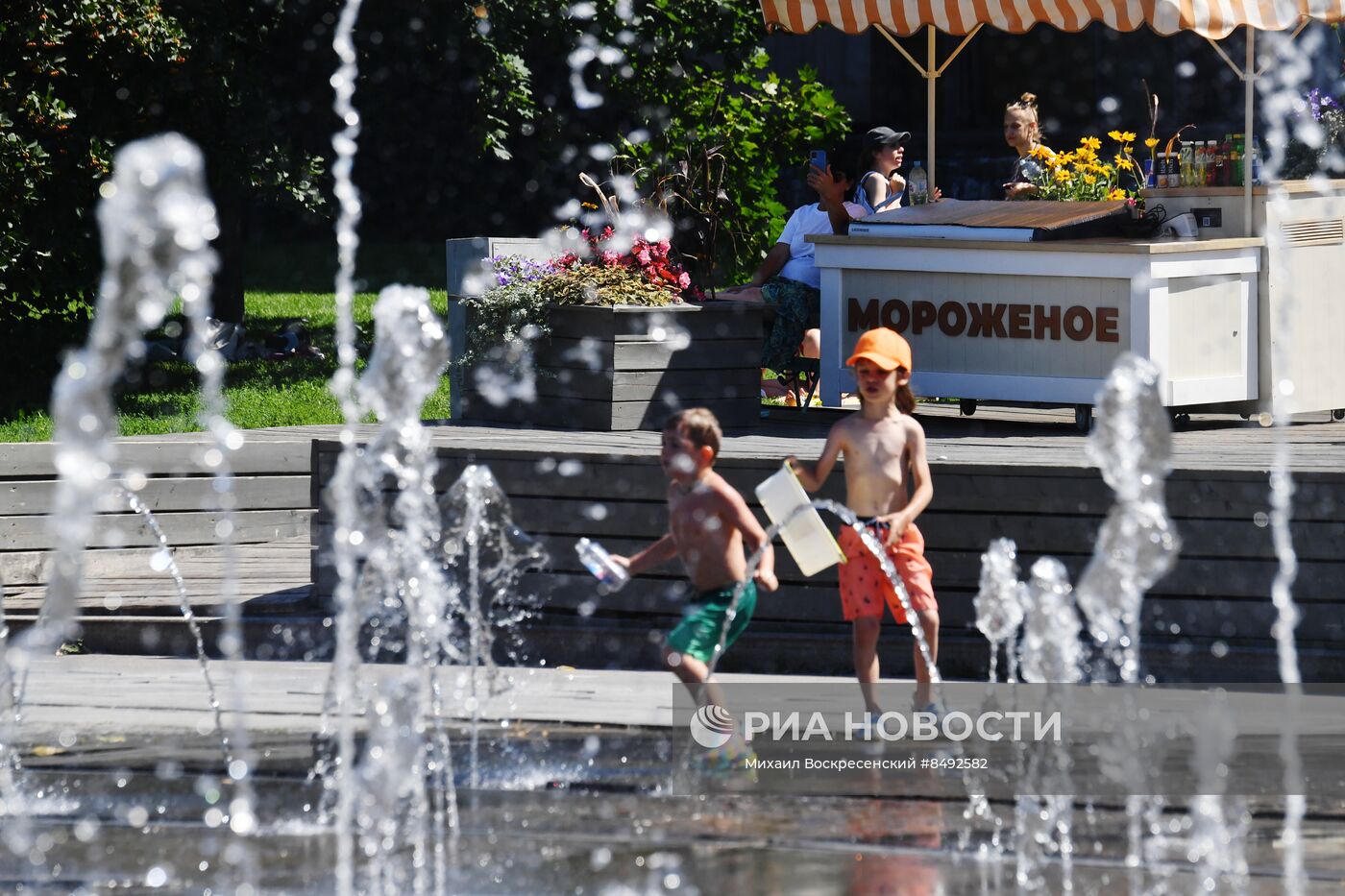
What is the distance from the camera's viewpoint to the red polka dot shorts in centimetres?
667

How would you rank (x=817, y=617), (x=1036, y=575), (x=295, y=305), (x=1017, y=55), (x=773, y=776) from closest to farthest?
1. (x=773, y=776)
2. (x=1036, y=575)
3. (x=817, y=617)
4. (x=295, y=305)
5. (x=1017, y=55)

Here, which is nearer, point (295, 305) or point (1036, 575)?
Result: point (1036, 575)

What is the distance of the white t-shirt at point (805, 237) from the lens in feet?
32.7

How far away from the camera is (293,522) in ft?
31.2

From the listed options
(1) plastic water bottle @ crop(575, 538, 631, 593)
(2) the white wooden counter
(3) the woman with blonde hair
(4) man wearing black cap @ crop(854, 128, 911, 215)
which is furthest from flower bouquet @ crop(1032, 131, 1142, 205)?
(1) plastic water bottle @ crop(575, 538, 631, 593)

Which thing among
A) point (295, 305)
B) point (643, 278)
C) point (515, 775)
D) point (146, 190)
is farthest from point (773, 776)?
point (295, 305)

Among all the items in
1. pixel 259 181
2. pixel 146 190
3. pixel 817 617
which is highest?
pixel 259 181

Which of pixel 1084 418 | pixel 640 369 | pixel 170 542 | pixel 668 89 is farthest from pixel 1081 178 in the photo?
pixel 668 89

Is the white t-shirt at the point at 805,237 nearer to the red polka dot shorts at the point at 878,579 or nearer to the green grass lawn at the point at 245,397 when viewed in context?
the green grass lawn at the point at 245,397

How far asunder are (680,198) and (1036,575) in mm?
3386

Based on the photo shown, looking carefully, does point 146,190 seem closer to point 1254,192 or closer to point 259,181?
point 1254,192

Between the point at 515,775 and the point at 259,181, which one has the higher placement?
the point at 259,181

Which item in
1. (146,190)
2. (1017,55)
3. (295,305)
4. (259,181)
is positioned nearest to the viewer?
(146,190)

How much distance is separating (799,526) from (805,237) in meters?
3.64
